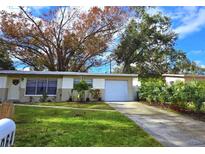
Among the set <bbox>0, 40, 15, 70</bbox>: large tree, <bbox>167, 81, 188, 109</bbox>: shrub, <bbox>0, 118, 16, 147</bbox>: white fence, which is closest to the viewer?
<bbox>0, 118, 16, 147</bbox>: white fence

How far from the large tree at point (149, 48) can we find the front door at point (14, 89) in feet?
28.9

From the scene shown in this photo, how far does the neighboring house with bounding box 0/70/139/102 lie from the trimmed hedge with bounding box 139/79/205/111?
230 centimetres

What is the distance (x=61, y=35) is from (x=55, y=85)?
5.77m

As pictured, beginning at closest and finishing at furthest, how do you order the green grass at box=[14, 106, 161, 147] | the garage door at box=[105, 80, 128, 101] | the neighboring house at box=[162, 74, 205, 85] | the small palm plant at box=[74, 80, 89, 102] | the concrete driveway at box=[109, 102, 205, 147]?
the green grass at box=[14, 106, 161, 147], the concrete driveway at box=[109, 102, 205, 147], the small palm plant at box=[74, 80, 89, 102], the garage door at box=[105, 80, 128, 101], the neighboring house at box=[162, 74, 205, 85]

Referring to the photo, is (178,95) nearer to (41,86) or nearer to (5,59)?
(41,86)

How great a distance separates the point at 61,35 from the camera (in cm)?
1972

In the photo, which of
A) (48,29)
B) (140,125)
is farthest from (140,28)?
(140,125)

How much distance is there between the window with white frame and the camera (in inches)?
596

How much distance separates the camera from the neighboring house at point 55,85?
14969 mm

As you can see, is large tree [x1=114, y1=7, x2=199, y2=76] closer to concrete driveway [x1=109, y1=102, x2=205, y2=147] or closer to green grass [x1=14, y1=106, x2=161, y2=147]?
concrete driveway [x1=109, y1=102, x2=205, y2=147]

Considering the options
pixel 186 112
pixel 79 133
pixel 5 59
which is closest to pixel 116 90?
pixel 186 112

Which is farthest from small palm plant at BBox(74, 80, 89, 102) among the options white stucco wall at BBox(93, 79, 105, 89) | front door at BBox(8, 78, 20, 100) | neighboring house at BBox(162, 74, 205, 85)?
neighboring house at BBox(162, 74, 205, 85)

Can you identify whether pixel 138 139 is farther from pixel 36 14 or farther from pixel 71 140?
pixel 36 14

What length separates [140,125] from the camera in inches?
281
